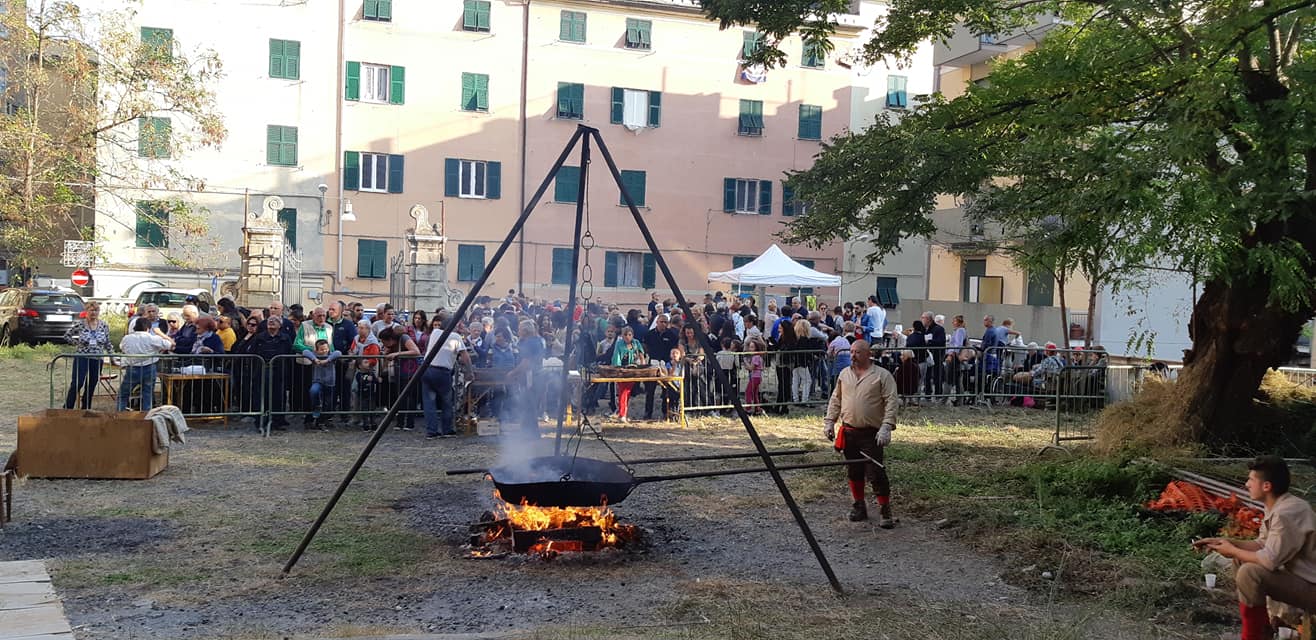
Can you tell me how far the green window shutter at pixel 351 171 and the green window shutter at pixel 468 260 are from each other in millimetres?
4152

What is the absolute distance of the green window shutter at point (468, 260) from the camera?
3790cm

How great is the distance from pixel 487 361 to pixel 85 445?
21.1 ft

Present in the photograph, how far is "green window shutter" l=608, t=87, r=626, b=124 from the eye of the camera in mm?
39281

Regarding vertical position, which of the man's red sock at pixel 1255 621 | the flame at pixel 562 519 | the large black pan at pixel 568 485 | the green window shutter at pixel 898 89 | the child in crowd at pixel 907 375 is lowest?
the flame at pixel 562 519

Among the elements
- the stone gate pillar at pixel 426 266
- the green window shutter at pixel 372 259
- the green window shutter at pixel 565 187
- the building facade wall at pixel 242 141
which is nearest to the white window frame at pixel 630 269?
the green window shutter at pixel 565 187

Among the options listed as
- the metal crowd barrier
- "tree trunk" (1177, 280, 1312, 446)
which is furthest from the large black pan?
the metal crowd barrier

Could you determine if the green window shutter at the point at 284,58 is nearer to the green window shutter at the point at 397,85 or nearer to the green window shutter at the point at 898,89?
the green window shutter at the point at 397,85

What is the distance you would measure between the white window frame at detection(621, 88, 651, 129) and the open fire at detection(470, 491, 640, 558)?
104 feet

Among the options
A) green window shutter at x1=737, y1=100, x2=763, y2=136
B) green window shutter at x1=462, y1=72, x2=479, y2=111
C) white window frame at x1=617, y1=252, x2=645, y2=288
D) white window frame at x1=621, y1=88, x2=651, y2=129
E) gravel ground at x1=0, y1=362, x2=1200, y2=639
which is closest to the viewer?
gravel ground at x1=0, y1=362, x2=1200, y2=639

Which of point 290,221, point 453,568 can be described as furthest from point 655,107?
point 453,568

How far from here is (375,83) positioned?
36781 mm

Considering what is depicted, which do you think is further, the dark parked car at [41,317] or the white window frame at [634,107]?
the white window frame at [634,107]

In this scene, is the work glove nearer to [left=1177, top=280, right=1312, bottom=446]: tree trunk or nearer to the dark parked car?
[left=1177, top=280, right=1312, bottom=446]: tree trunk

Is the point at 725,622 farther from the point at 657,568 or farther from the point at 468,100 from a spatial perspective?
the point at 468,100
